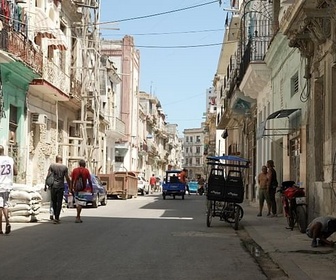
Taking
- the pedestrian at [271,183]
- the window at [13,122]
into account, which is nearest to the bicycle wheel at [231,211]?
the pedestrian at [271,183]

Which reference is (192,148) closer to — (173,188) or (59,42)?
(173,188)

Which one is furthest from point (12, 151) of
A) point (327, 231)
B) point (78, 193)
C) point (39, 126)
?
point (327, 231)

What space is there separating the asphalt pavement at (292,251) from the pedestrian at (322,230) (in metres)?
0.14

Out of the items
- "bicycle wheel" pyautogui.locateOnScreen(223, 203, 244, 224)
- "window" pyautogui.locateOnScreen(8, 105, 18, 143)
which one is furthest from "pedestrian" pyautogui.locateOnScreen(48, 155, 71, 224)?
"window" pyautogui.locateOnScreen(8, 105, 18, 143)

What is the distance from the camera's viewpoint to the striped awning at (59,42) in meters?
28.4

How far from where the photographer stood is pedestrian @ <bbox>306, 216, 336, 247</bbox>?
10.5 m

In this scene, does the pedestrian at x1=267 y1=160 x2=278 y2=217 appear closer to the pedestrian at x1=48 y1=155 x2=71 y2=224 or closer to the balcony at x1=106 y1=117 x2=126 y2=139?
the pedestrian at x1=48 y1=155 x2=71 y2=224

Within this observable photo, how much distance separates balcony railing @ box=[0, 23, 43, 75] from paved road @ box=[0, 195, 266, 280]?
25.1 ft

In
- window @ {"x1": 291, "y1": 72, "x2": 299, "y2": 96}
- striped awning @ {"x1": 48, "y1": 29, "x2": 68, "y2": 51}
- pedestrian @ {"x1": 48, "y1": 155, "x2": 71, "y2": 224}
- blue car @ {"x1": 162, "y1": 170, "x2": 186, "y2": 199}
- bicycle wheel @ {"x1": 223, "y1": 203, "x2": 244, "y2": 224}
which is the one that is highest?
striped awning @ {"x1": 48, "y1": 29, "x2": 68, "y2": 51}

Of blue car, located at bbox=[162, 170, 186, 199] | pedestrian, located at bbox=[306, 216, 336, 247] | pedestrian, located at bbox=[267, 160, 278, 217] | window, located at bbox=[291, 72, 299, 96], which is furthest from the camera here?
blue car, located at bbox=[162, 170, 186, 199]

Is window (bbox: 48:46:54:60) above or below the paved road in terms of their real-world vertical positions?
above

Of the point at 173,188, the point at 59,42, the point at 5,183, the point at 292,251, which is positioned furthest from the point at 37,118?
the point at 292,251

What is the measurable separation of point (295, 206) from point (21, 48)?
41.1 feet

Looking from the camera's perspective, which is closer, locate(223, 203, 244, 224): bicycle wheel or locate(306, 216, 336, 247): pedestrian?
A: locate(306, 216, 336, 247): pedestrian
